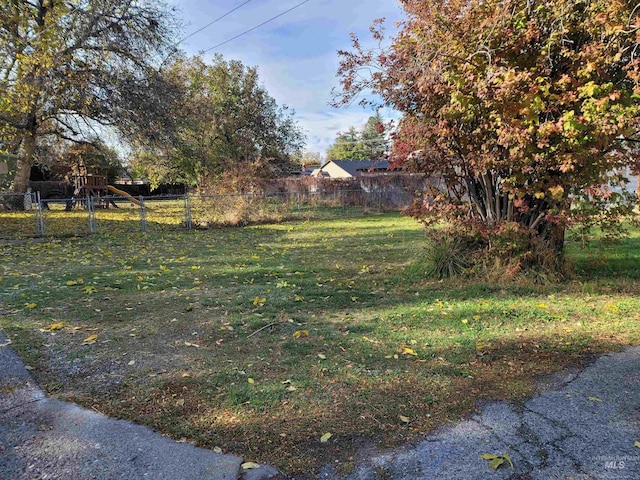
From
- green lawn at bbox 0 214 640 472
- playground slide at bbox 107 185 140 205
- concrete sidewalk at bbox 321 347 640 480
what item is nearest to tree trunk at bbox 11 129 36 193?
playground slide at bbox 107 185 140 205

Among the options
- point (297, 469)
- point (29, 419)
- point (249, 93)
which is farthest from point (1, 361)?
point (249, 93)

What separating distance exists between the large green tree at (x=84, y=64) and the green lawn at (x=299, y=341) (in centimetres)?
942

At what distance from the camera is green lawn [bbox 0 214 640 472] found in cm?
279

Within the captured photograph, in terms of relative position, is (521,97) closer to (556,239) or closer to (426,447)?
(556,239)

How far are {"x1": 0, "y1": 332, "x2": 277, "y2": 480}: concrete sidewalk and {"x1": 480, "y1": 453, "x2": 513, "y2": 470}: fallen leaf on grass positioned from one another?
46.1 inches

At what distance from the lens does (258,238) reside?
1240 cm

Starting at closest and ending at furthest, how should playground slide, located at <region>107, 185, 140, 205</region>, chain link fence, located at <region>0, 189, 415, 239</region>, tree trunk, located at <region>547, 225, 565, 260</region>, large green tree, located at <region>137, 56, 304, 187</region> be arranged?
tree trunk, located at <region>547, 225, 565, 260</region> → chain link fence, located at <region>0, 189, 415, 239</region> → playground slide, located at <region>107, 185, 140, 205</region> → large green tree, located at <region>137, 56, 304, 187</region>

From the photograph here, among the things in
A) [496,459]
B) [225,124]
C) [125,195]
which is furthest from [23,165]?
[496,459]

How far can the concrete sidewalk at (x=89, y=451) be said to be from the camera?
7.43 ft

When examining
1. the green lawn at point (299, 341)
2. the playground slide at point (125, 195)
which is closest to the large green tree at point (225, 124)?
the playground slide at point (125, 195)

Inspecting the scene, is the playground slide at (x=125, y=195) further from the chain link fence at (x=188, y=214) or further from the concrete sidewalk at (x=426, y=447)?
the concrete sidewalk at (x=426, y=447)

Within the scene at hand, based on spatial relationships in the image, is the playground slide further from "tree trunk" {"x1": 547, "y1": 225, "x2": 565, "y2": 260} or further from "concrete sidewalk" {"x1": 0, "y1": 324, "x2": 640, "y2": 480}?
"concrete sidewalk" {"x1": 0, "y1": 324, "x2": 640, "y2": 480}

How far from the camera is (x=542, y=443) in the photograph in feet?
8.09

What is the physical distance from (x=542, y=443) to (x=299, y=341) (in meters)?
2.23
